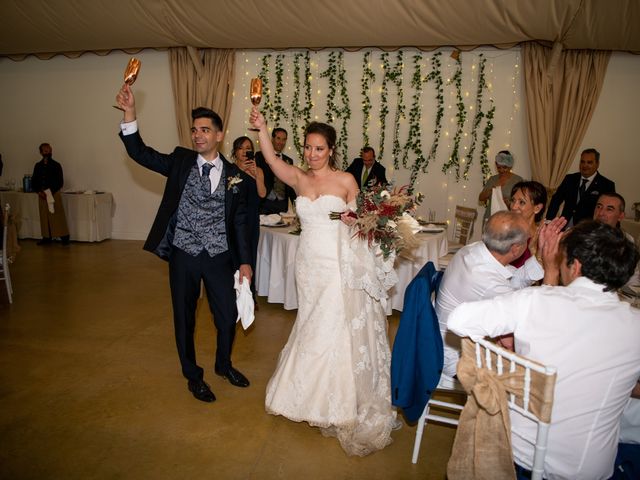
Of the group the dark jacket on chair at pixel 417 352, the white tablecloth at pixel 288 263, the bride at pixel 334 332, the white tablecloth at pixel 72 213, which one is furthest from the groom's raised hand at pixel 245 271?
the white tablecloth at pixel 72 213

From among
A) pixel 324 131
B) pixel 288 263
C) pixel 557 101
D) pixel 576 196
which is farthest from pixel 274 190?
pixel 557 101

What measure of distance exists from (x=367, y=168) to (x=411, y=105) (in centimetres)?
136

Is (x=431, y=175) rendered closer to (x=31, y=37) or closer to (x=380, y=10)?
(x=380, y=10)

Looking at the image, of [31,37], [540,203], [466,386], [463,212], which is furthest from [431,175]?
[31,37]

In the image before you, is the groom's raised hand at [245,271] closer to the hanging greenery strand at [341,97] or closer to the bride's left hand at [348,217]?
the bride's left hand at [348,217]

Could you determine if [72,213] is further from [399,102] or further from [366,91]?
[399,102]

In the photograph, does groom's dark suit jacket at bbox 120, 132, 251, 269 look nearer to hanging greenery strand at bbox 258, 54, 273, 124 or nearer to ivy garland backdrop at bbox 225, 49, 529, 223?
ivy garland backdrop at bbox 225, 49, 529, 223

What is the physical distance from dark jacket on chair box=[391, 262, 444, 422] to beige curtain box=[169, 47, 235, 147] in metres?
7.19

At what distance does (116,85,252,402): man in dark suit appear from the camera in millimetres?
3137

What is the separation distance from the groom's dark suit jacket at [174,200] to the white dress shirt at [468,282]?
4.56 feet

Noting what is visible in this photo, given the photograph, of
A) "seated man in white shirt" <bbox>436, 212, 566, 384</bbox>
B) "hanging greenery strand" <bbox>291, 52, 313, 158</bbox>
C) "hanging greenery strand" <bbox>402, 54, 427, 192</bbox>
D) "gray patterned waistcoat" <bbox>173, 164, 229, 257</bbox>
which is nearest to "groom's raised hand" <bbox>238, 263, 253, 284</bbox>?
"gray patterned waistcoat" <bbox>173, 164, 229, 257</bbox>

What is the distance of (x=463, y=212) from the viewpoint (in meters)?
6.25

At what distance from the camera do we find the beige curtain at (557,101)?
738 cm

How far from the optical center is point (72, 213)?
354 inches
